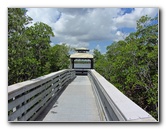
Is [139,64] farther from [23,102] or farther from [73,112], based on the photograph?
[23,102]

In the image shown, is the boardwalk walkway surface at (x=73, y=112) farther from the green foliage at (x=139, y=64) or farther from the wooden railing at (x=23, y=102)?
the green foliage at (x=139, y=64)

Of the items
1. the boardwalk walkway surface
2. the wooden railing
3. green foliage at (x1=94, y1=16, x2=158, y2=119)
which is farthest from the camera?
green foliage at (x1=94, y1=16, x2=158, y2=119)

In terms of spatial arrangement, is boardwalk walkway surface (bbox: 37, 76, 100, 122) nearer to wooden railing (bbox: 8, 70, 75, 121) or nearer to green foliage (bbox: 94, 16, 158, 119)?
wooden railing (bbox: 8, 70, 75, 121)

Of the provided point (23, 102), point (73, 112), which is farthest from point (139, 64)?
point (23, 102)

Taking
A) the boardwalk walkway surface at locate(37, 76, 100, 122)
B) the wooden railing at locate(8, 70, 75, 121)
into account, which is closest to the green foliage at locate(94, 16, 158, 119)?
the boardwalk walkway surface at locate(37, 76, 100, 122)

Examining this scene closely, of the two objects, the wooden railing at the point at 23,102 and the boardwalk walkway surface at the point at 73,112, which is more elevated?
the wooden railing at the point at 23,102

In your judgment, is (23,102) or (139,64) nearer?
(23,102)

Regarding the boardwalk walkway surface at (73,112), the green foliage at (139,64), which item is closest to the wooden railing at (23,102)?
the boardwalk walkway surface at (73,112)

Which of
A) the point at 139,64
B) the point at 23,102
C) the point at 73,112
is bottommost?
the point at 73,112
